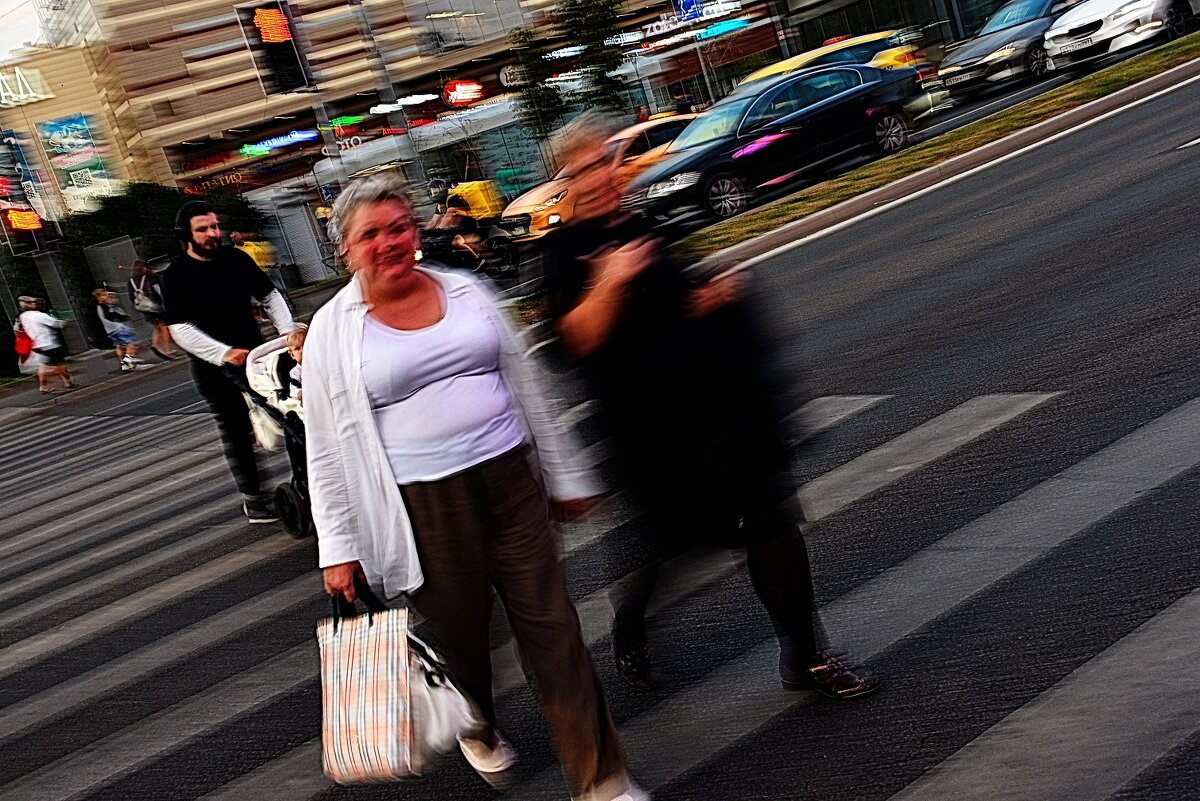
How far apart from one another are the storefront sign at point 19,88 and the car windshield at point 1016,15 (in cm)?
4833

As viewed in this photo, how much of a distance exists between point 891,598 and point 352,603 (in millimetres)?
1848

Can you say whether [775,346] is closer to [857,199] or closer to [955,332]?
[955,332]

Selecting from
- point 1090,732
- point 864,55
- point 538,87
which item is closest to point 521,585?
point 1090,732

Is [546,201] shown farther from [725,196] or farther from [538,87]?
[538,87]

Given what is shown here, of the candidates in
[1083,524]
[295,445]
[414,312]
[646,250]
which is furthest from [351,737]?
[295,445]

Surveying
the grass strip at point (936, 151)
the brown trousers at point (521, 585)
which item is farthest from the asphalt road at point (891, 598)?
the grass strip at point (936, 151)

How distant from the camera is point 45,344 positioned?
79.9 feet

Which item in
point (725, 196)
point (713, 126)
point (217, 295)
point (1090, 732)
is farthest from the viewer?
point (713, 126)

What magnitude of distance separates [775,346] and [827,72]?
635 inches

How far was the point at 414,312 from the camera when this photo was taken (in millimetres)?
3473

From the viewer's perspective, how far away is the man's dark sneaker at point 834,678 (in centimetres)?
385

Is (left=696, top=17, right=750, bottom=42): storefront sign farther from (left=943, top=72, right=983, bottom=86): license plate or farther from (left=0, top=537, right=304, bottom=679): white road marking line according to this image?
(left=0, top=537, right=304, bottom=679): white road marking line

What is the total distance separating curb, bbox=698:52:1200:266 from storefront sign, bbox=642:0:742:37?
2465cm

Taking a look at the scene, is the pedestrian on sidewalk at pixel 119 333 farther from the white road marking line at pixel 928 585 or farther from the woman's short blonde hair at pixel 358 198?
the woman's short blonde hair at pixel 358 198
